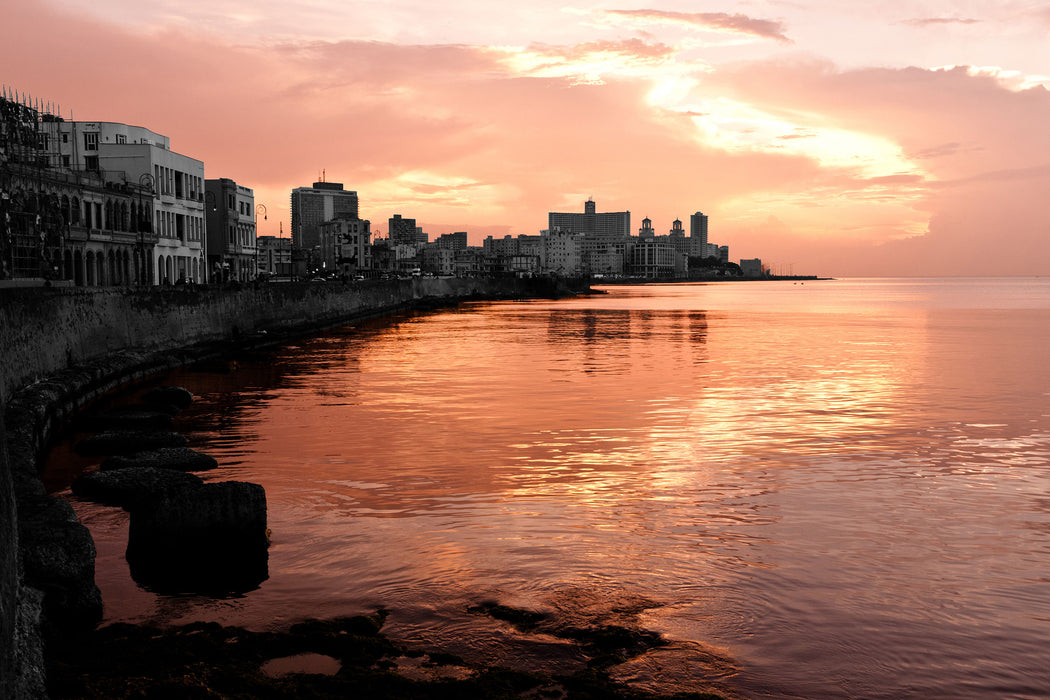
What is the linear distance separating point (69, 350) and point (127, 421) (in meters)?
9.13

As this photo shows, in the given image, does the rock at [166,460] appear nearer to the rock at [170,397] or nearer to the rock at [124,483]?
the rock at [124,483]

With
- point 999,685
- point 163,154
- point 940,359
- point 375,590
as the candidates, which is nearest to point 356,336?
point 163,154

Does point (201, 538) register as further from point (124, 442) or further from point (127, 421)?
point (127, 421)

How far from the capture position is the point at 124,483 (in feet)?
50.7

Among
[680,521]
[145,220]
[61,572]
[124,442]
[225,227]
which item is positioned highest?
[225,227]

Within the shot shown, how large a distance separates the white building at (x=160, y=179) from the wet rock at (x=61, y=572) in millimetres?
61546

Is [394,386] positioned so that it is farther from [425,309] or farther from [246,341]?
[425,309]

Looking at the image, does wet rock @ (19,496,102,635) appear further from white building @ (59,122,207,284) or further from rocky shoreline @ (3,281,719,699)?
white building @ (59,122,207,284)

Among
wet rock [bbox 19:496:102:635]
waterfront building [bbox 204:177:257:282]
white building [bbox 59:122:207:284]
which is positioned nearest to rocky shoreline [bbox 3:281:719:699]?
wet rock [bbox 19:496:102:635]

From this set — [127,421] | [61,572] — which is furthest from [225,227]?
[61,572]

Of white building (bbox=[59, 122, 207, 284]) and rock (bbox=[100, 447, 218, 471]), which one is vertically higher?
white building (bbox=[59, 122, 207, 284])

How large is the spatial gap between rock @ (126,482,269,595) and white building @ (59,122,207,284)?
60.2 metres

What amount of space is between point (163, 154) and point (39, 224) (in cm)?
3355

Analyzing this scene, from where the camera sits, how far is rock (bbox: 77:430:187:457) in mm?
19750
